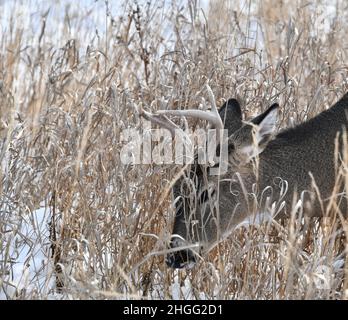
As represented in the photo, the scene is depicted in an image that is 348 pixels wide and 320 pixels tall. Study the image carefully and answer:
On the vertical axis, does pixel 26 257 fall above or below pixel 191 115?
below

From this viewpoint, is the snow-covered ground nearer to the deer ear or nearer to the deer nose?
the deer nose

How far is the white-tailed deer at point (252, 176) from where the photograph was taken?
5406mm

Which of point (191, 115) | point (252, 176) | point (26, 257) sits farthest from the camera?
point (26, 257)

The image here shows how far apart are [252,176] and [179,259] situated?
658 millimetres

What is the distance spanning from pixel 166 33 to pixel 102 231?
3.11m

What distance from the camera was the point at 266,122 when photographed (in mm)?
5402

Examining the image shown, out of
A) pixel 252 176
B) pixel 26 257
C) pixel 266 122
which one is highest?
pixel 266 122

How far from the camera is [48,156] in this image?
6.19 m

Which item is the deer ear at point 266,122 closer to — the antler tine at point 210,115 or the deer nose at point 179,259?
the antler tine at point 210,115

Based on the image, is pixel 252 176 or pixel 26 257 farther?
pixel 26 257

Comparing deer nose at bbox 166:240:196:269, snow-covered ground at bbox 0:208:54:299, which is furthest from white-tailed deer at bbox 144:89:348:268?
snow-covered ground at bbox 0:208:54:299

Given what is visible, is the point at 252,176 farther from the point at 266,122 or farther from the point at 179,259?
the point at 179,259

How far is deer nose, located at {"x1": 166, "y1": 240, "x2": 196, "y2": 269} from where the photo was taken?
5.44m

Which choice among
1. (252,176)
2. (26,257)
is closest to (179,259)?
(252,176)
